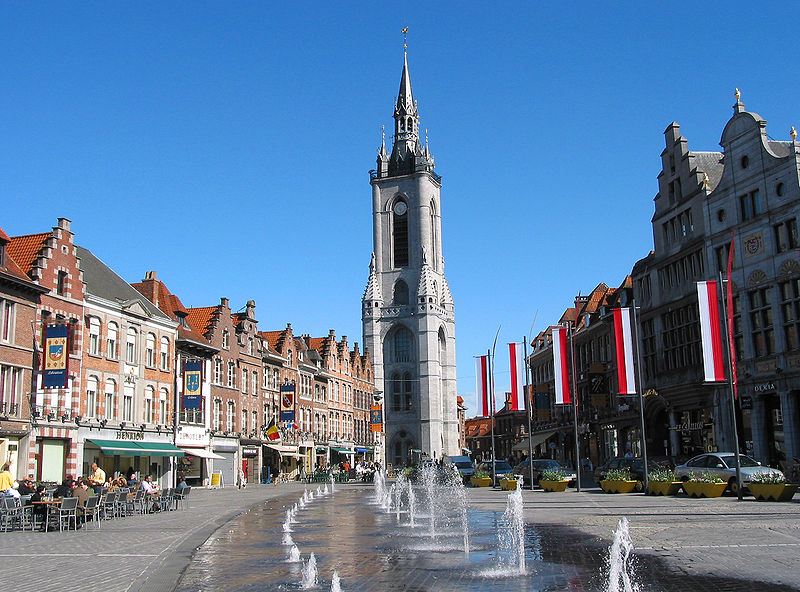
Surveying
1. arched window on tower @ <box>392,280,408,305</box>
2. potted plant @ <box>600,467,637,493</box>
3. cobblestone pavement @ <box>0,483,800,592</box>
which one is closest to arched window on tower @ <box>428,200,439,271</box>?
arched window on tower @ <box>392,280,408,305</box>

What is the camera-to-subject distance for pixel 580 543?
15461mm

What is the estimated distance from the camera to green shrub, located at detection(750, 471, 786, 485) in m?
25.2

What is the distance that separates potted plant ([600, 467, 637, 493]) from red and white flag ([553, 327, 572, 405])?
402 centimetres

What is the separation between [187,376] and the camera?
4766 cm

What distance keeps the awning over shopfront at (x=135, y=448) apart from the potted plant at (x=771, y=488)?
28.7m

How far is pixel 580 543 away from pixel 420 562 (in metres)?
3.84

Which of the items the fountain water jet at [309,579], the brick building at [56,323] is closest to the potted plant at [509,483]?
the brick building at [56,323]

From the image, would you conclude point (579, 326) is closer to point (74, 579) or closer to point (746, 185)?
point (746, 185)

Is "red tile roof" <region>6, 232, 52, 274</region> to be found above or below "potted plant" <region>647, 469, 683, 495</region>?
above

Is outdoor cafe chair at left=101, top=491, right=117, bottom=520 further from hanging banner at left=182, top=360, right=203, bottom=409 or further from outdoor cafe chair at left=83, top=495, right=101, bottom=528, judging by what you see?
hanging banner at left=182, top=360, right=203, bottom=409

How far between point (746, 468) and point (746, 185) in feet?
58.3

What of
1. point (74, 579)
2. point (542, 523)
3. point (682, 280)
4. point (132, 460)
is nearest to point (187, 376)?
point (132, 460)

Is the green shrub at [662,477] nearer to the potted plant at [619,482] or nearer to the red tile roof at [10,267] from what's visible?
the potted plant at [619,482]

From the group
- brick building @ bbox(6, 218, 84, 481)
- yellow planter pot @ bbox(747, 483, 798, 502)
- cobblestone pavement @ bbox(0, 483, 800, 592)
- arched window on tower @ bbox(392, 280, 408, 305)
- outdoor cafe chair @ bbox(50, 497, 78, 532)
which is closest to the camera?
cobblestone pavement @ bbox(0, 483, 800, 592)
